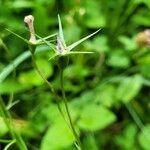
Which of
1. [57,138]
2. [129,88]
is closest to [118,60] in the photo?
[129,88]

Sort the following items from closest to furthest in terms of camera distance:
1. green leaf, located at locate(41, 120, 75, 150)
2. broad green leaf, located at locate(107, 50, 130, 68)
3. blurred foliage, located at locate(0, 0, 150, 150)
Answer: green leaf, located at locate(41, 120, 75, 150)
blurred foliage, located at locate(0, 0, 150, 150)
broad green leaf, located at locate(107, 50, 130, 68)

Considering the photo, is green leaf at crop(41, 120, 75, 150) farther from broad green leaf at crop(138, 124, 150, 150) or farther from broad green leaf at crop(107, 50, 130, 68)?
broad green leaf at crop(107, 50, 130, 68)

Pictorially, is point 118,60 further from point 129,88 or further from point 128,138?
point 128,138

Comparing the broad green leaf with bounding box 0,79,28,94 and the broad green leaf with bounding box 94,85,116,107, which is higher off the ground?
the broad green leaf with bounding box 0,79,28,94

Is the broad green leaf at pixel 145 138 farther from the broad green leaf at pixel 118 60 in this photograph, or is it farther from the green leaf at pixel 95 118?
the broad green leaf at pixel 118 60

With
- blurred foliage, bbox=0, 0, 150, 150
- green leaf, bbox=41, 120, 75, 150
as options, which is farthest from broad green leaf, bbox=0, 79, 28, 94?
green leaf, bbox=41, 120, 75, 150

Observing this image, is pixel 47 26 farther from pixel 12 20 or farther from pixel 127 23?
pixel 127 23
